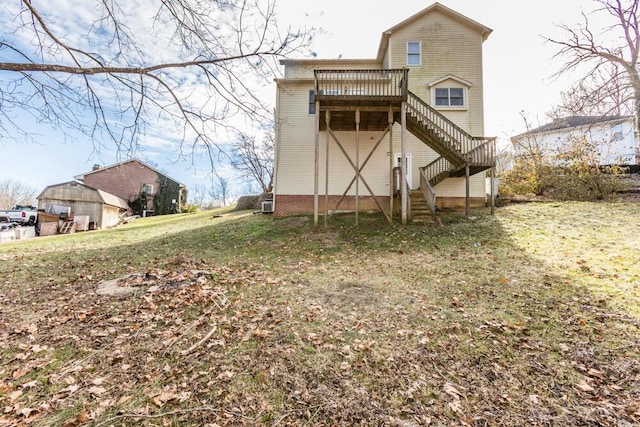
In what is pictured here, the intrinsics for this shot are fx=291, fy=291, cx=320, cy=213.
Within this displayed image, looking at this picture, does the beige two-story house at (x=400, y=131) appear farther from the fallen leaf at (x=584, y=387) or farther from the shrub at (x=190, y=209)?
the shrub at (x=190, y=209)

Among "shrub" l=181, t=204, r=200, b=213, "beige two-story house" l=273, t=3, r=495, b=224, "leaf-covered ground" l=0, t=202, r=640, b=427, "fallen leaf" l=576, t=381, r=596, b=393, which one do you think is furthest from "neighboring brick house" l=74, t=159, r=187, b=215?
"fallen leaf" l=576, t=381, r=596, b=393

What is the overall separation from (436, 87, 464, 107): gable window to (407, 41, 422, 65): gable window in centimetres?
177

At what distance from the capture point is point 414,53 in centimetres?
1394

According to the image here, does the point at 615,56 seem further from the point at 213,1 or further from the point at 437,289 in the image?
the point at 213,1

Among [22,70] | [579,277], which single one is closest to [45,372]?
[22,70]

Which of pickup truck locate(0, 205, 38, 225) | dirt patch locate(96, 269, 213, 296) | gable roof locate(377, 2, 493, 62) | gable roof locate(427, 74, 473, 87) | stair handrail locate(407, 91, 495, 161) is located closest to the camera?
dirt patch locate(96, 269, 213, 296)

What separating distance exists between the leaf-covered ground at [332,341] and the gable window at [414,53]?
10.4m

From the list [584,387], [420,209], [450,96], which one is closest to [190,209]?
[420,209]

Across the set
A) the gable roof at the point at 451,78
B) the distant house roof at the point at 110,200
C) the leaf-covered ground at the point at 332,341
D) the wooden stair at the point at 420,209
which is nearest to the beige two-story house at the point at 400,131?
the gable roof at the point at 451,78

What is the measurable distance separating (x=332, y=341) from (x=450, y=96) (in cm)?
1367

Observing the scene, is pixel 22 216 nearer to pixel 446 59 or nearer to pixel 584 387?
pixel 446 59

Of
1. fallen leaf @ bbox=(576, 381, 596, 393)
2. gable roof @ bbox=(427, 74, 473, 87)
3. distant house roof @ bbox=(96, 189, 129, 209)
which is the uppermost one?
gable roof @ bbox=(427, 74, 473, 87)

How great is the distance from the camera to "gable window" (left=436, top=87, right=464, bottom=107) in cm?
1373

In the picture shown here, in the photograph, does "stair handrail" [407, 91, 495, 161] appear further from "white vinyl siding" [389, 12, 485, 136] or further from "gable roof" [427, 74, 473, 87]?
"gable roof" [427, 74, 473, 87]
